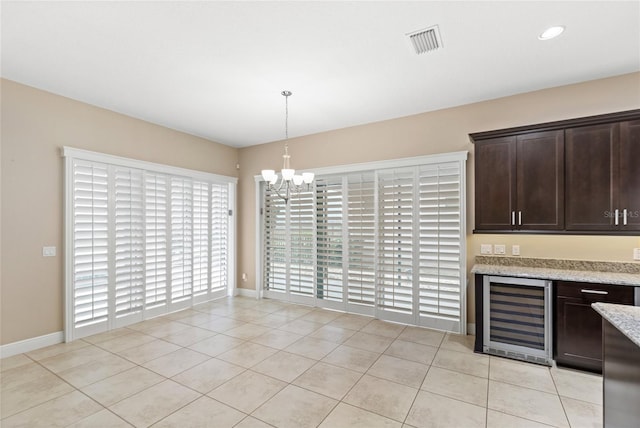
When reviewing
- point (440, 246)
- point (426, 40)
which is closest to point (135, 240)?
point (440, 246)

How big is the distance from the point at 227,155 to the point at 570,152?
213 inches

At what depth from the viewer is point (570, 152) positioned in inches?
127

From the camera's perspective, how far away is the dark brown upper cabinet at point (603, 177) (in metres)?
2.97

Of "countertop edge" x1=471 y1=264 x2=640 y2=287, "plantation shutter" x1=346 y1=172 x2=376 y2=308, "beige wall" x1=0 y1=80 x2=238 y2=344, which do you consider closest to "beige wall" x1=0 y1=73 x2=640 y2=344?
"beige wall" x1=0 y1=80 x2=238 y2=344

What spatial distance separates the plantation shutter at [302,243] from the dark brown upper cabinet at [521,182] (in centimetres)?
272

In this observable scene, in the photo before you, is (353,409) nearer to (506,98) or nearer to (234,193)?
(506,98)

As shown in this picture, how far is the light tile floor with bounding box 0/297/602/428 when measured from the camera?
2.34m

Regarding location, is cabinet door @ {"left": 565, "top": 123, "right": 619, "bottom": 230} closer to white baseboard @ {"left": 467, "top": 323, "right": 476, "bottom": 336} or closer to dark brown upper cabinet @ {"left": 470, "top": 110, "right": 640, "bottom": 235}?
dark brown upper cabinet @ {"left": 470, "top": 110, "right": 640, "bottom": 235}

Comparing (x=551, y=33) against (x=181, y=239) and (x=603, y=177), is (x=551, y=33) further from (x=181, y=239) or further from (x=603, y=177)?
(x=181, y=239)

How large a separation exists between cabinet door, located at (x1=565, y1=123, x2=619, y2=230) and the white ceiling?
70 centimetres

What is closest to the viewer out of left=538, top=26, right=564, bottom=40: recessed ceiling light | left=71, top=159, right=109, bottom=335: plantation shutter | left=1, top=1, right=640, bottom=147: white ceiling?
left=1, top=1, right=640, bottom=147: white ceiling

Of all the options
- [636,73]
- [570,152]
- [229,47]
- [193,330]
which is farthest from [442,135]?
[193,330]

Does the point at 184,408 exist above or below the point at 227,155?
below

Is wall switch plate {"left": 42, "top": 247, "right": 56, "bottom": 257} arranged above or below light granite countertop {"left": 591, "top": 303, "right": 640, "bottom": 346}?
above
